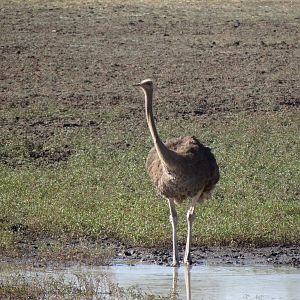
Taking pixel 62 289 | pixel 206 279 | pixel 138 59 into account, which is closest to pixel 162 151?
pixel 206 279

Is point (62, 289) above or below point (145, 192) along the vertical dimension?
above

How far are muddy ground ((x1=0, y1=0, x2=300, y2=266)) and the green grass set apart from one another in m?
0.60

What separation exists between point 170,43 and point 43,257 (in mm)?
11738

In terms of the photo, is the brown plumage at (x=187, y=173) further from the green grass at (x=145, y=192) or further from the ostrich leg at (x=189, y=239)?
the green grass at (x=145, y=192)

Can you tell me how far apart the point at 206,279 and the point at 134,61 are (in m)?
10.5

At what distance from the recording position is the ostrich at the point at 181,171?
9016 millimetres

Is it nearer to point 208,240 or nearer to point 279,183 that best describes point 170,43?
point 279,183

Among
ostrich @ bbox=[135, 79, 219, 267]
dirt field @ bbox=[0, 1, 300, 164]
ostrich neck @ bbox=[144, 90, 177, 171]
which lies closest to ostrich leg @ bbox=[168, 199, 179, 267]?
ostrich @ bbox=[135, 79, 219, 267]

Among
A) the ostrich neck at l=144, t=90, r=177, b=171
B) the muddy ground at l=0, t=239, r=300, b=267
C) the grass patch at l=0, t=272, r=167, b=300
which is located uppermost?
the ostrich neck at l=144, t=90, r=177, b=171

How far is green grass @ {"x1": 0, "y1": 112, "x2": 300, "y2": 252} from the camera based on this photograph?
965cm

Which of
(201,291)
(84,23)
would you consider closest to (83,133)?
(201,291)

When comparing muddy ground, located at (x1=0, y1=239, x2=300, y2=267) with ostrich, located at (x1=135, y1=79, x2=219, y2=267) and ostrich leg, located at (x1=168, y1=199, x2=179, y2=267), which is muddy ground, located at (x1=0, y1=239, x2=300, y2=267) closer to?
ostrich leg, located at (x1=168, y1=199, x2=179, y2=267)

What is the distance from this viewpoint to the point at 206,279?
8.46 metres

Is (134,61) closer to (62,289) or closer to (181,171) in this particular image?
(181,171)
